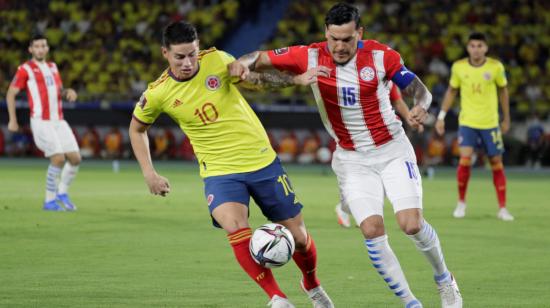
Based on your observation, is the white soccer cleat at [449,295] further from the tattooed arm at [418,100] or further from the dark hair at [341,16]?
the dark hair at [341,16]

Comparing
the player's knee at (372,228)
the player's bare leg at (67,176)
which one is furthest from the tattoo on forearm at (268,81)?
the player's bare leg at (67,176)

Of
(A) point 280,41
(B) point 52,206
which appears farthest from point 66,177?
(A) point 280,41

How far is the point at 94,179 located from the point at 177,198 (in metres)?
5.22

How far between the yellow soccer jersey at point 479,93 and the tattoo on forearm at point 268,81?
7.79m

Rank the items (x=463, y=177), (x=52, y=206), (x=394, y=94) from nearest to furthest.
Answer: (x=394, y=94) < (x=463, y=177) < (x=52, y=206)

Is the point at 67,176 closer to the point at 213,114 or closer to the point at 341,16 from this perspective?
the point at 213,114

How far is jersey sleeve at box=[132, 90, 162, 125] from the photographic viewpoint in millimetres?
7648

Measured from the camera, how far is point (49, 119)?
15.8 metres

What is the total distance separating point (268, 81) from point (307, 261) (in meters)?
1.30

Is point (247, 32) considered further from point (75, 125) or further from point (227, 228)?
point (227, 228)

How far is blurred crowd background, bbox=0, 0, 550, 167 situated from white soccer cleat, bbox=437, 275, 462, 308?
1803 centimetres

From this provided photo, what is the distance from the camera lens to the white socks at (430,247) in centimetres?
746

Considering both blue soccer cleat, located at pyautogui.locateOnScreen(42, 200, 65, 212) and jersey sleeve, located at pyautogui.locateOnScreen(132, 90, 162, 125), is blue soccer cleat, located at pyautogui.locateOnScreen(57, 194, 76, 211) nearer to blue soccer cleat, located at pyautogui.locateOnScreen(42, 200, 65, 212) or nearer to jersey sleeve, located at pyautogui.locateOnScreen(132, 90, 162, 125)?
blue soccer cleat, located at pyautogui.locateOnScreen(42, 200, 65, 212)

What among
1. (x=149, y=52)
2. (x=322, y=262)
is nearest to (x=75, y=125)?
(x=149, y=52)
